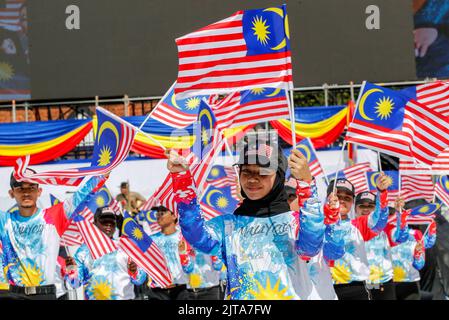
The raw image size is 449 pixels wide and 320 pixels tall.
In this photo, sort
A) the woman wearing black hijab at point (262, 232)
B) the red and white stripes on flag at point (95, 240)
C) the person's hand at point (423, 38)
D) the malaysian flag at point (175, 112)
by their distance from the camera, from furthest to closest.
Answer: the person's hand at point (423, 38) → the red and white stripes on flag at point (95, 240) → the malaysian flag at point (175, 112) → the woman wearing black hijab at point (262, 232)

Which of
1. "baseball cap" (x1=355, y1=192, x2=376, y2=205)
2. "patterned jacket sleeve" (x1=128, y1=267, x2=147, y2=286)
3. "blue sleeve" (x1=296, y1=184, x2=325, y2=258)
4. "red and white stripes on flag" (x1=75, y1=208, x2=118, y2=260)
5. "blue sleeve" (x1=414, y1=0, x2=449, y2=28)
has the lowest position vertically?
"patterned jacket sleeve" (x1=128, y1=267, x2=147, y2=286)

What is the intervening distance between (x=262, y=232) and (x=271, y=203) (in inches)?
6.9

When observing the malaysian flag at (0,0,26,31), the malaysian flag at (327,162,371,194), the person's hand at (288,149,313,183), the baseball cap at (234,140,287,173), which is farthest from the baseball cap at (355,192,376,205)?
the malaysian flag at (0,0,26,31)

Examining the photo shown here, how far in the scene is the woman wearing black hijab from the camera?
Answer: 5203 millimetres

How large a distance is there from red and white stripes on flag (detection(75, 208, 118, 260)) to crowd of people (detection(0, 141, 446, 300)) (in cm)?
12

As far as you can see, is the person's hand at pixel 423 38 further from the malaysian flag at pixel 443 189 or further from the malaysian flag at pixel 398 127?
the malaysian flag at pixel 398 127

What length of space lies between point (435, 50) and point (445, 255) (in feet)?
13.8

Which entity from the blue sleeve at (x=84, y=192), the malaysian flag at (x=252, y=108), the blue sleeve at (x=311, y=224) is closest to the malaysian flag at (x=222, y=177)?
the malaysian flag at (x=252, y=108)

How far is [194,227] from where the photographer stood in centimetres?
529

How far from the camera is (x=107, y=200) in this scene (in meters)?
13.0

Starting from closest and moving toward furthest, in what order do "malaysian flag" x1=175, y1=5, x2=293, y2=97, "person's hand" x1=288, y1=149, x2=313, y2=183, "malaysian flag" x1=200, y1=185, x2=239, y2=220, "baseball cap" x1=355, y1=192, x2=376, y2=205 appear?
1. "person's hand" x1=288, y1=149, x2=313, y2=183
2. "malaysian flag" x1=175, y1=5, x2=293, y2=97
3. "baseball cap" x1=355, y1=192, x2=376, y2=205
4. "malaysian flag" x1=200, y1=185, x2=239, y2=220

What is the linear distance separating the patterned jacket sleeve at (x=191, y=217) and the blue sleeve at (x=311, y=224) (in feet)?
1.80

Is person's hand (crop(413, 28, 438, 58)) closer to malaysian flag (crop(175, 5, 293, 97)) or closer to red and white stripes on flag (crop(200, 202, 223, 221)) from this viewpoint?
red and white stripes on flag (crop(200, 202, 223, 221))

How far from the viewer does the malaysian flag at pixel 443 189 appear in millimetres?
12797
